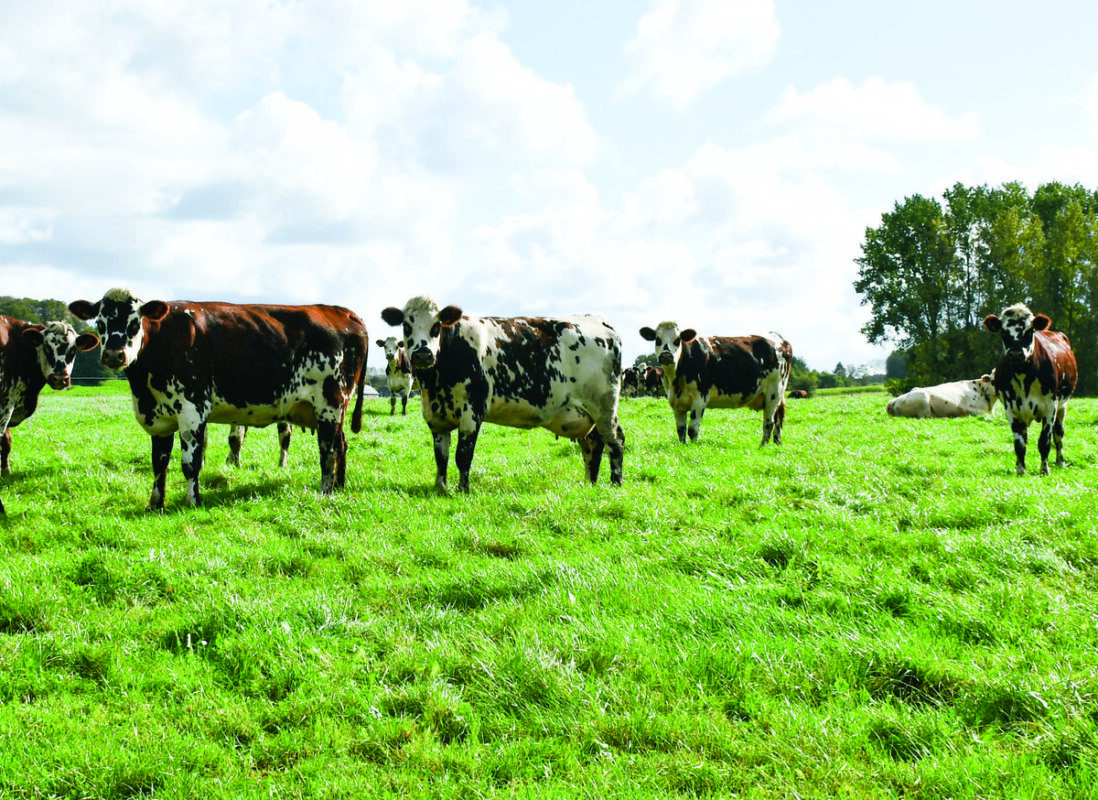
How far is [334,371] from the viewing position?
10.0 meters

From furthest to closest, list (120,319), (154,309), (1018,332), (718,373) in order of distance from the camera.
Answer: (718,373)
(1018,332)
(154,309)
(120,319)

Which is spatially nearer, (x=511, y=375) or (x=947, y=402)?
(x=511, y=375)

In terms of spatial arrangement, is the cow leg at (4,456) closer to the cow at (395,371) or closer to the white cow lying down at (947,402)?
the cow at (395,371)

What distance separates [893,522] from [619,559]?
3012 millimetres

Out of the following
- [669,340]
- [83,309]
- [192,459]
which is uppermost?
[669,340]

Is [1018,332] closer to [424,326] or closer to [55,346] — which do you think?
[424,326]

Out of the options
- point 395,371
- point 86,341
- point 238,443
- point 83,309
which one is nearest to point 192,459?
point 83,309

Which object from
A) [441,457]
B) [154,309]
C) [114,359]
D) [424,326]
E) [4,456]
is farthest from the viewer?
[4,456]

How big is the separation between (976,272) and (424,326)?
4764 centimetres

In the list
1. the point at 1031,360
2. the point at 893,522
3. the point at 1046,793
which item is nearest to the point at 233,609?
the point at 1046,793

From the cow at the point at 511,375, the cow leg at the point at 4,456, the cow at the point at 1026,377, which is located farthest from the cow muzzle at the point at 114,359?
the cow at the point at 1026,377

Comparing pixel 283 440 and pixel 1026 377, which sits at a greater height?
pixel 1026 377

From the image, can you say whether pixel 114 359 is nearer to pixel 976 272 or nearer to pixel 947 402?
pixel 947 402

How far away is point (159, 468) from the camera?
849cm
